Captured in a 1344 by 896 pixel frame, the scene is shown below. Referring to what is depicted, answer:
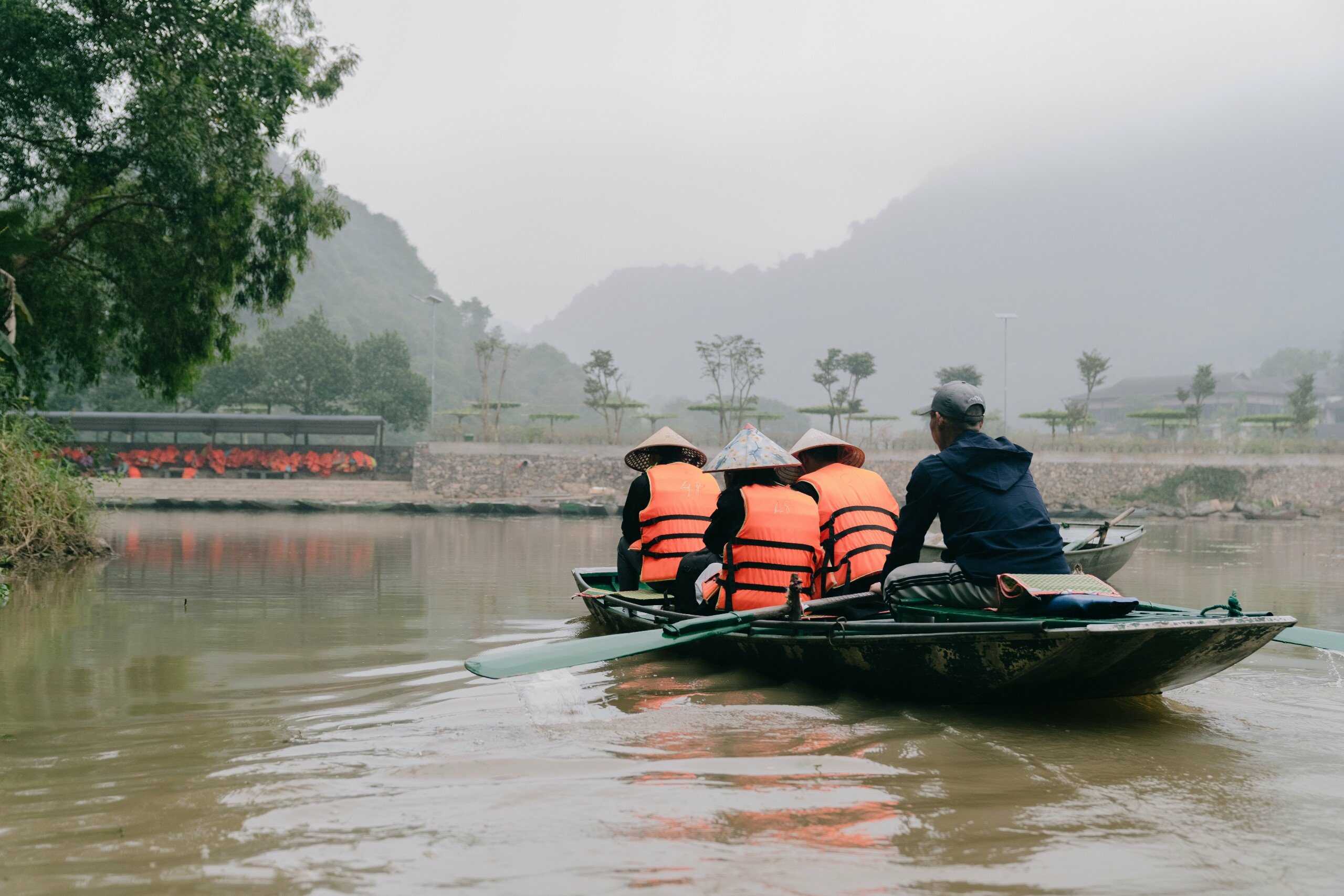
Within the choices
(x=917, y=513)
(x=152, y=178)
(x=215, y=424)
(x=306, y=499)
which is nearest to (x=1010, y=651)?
(x=917, y=513)

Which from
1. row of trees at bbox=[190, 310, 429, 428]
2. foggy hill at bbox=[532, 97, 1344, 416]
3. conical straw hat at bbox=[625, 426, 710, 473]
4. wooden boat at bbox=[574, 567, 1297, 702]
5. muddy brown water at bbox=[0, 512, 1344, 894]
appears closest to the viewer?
muddy brown water at bbox=[0, 512, 1344, 894]

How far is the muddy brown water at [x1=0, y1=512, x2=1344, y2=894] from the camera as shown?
2.91m

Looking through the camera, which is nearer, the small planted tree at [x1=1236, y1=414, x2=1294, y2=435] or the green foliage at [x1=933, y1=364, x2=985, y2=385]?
the small planted tree at [x1=1236, y1=414, x2=1294, y2=435]

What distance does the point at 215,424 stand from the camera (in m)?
35.2

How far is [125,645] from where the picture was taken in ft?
23.0

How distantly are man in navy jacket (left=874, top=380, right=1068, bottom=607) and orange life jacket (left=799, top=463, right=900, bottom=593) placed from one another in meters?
1.12

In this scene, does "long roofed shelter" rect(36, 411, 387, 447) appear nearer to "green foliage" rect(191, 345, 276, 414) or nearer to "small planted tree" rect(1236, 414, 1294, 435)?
"green foliage" rect(191, 345, 276, 414)

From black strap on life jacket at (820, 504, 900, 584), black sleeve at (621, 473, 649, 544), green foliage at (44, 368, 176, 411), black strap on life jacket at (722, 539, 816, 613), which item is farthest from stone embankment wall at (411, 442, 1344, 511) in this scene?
black strap on life jacket at (722, 539, 816, 613)

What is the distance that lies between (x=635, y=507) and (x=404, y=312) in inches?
3798

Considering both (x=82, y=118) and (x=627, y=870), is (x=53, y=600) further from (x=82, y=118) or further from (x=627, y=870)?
(x=627, y=870)

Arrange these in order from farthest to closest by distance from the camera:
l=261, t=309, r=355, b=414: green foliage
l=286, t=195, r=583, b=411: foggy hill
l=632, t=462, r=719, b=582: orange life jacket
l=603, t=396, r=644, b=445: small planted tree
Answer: l=286, t=195, r=583, b=411: foggy hill, l=261, t=309, r=355, b=414: green foliage, l=603, t=396, r=644, b=445: small planted tree, l=632, t=462, r=719, b=582: orange life jacket

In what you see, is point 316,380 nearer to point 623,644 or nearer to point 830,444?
point 830,444

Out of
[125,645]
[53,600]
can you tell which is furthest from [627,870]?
[53,600]

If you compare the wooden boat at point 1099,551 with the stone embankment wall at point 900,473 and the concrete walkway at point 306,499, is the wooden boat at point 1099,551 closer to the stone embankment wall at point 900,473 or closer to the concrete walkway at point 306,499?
the concrete walkway at point 306,499
